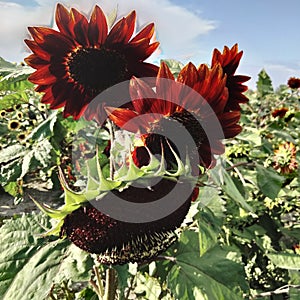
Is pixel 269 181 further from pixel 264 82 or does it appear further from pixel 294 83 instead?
pixel 294 83

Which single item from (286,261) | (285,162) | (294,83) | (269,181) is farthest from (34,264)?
(294,83)

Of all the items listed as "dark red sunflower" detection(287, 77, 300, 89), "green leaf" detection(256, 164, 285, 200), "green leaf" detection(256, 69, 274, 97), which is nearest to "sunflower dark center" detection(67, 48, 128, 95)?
"green leaf" detection(256, 164, 285, 200)

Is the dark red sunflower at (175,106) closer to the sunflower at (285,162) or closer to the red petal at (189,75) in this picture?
the red petal at (189,75)

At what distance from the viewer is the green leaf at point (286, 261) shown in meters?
1.09

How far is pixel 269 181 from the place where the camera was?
95 cm

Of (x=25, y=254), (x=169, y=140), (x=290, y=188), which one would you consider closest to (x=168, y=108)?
(x=169, y=140)

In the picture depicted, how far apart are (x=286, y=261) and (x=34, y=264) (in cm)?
76

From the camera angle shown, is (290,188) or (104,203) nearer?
(104,203)

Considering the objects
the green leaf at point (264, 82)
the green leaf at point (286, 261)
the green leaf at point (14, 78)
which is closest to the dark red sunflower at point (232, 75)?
the green leaf at point (14, 78)

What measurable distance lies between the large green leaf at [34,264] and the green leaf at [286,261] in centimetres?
69

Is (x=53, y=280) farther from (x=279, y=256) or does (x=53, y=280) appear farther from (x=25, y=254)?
(x=279, y=256)

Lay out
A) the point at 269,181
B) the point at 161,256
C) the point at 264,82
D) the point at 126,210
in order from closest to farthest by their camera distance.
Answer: the point at 126,210
the point at 161,256
the point at 269,181
the point at 264,82

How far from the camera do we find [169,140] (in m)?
0.41

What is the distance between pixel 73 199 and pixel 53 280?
19 cm
